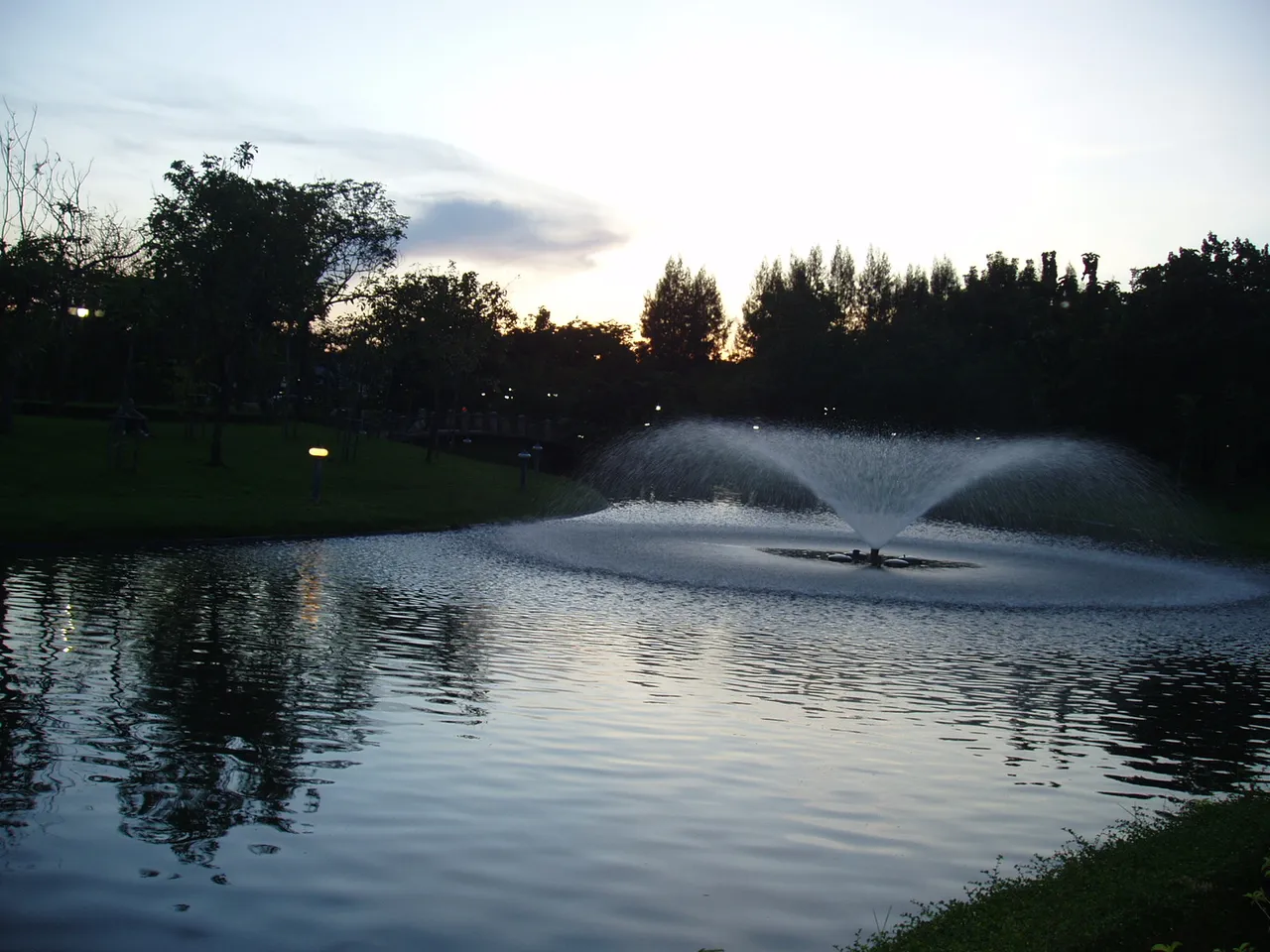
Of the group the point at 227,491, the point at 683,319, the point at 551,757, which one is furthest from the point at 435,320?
the point at 683,319

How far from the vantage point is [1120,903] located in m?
7.75

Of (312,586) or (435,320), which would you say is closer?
(312,586)

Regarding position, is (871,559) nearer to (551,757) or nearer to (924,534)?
(924,534)

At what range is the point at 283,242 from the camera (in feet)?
165

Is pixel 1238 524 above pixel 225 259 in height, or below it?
below

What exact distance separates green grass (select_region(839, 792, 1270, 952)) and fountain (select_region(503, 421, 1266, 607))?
16629 millimetres

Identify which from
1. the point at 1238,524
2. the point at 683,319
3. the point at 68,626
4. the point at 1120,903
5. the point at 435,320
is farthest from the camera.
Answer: the point at 683,319

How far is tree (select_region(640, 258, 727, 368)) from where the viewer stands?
14088cm

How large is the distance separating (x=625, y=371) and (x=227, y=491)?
265ft

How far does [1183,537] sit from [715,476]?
50.0m

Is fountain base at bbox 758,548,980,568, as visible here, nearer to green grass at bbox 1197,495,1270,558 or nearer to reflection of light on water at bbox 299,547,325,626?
reflection of light on water at bbox 299,547,325,626

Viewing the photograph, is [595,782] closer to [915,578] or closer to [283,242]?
[915,578]

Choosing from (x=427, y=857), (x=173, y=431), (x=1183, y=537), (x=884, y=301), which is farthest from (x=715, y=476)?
(x=427, y=857)

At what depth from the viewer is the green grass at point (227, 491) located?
106ft
